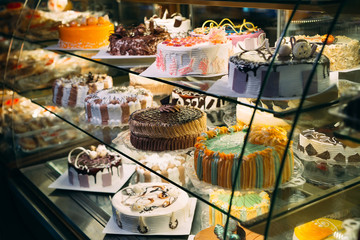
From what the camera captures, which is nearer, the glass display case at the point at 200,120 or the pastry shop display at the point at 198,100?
the glass display case at the point at 200,120

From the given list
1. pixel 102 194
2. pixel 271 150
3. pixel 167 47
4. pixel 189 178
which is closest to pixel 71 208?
pixel 102 194

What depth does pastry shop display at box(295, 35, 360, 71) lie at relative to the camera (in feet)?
6.46

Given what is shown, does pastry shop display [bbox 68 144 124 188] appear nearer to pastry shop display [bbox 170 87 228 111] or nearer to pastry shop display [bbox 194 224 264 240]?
pastry shop display [bbox 170 87 228 111]

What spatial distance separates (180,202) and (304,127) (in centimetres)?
123

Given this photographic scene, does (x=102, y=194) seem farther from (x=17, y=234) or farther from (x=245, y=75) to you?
(x=245, y=75)

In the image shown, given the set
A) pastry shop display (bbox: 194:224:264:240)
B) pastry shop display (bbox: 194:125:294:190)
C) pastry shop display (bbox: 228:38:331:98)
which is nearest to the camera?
pastry shop display (bbox: 228:38:331:98)

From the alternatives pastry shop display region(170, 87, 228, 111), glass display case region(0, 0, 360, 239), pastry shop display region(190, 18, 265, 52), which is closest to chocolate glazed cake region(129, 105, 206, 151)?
glass display case region(0, 0, 360, 239)

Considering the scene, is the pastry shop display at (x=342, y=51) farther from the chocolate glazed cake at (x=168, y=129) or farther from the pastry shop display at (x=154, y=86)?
the pastry shop display at (x=154, y=86)

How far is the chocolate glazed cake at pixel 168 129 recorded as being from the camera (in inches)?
98.3

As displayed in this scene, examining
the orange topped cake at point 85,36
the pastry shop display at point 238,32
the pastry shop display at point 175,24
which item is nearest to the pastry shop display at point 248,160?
the pastry shop display at point 238,32

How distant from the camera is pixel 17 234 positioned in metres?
3.82

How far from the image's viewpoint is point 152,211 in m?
2.71

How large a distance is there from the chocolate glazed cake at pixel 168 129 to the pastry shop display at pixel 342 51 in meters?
0.82

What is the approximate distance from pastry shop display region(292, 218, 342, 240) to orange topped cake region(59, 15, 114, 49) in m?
1.92
